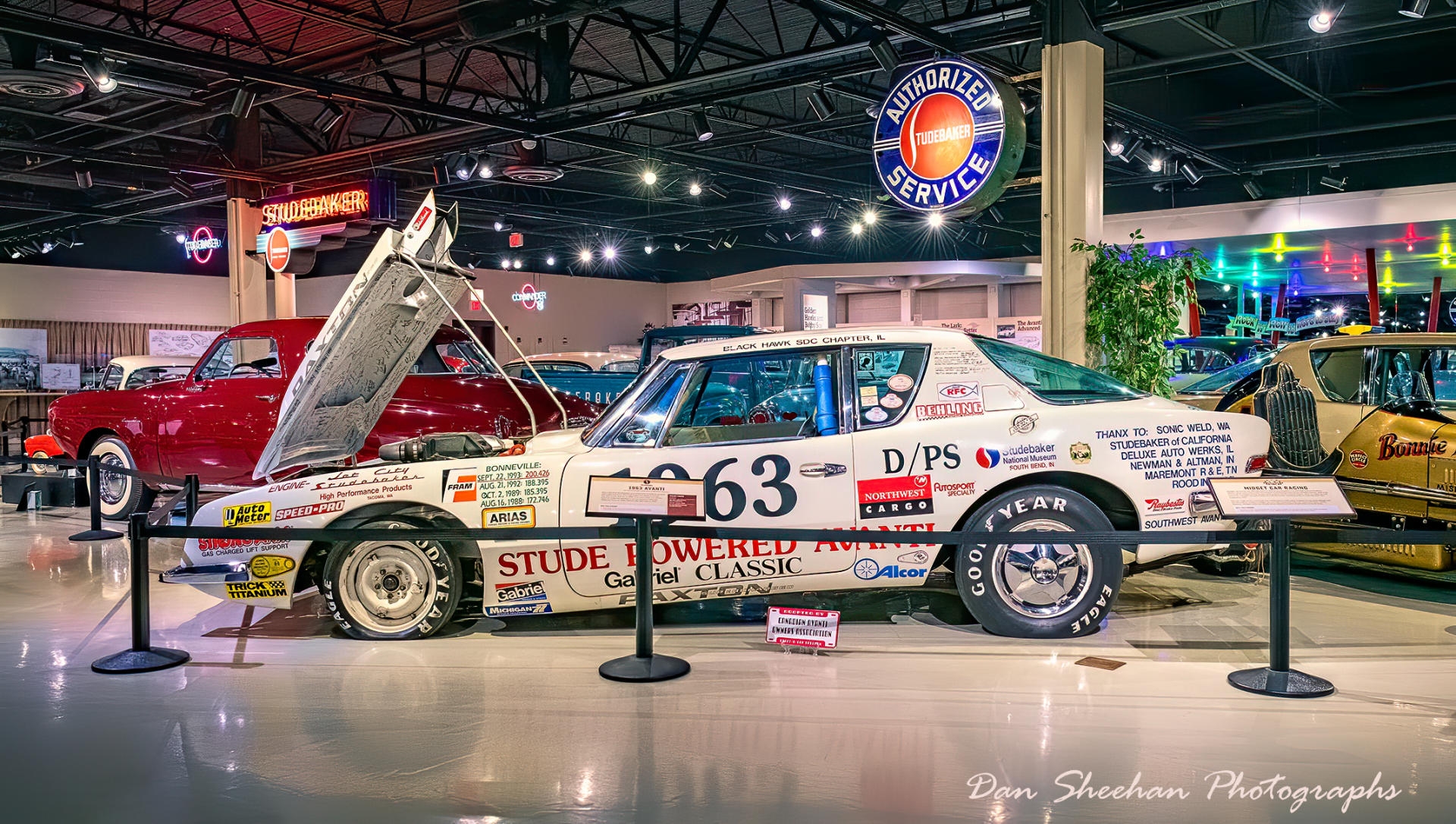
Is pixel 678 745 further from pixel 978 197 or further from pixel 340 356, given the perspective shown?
pixel 978 197

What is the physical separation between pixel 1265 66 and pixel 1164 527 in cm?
1111

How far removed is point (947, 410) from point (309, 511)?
3.22 metres

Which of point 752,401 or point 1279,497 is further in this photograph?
point 752,401

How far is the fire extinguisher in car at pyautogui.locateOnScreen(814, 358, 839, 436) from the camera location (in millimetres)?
5078

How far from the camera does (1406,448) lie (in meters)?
6.29

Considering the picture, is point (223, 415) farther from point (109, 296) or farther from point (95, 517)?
point (109, 296)

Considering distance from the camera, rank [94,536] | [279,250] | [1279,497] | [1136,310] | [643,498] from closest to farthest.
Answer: [1279,497]
[643,498]
[1136,310]
[94,536]
[279,250]

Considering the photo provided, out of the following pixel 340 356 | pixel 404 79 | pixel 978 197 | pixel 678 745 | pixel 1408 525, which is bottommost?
pixel 678 745

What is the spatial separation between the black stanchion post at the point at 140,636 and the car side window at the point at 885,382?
3445mm

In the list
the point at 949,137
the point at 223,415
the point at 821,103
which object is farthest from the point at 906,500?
the point at 821,103

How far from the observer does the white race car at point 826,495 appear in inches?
194

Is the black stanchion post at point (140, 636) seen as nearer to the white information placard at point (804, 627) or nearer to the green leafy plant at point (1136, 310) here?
the white information placard at point (804, 627)

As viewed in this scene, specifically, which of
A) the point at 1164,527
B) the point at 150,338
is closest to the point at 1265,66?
the point at 1164,527

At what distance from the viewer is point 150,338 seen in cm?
2652
